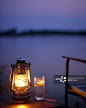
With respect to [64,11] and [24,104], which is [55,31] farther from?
[24,104]

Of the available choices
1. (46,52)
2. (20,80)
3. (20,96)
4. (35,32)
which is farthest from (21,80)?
(46,52)

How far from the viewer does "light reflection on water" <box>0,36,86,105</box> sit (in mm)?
3438

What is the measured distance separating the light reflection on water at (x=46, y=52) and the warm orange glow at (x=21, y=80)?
178 cm

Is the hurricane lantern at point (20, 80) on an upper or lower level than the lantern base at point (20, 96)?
upper

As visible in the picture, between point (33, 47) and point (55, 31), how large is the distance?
87 cm

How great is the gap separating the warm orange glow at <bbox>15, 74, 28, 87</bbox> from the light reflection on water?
1.78 m

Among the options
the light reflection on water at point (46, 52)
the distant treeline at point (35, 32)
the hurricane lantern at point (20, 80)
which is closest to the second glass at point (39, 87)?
the hurricane lantern at point (20, 80)

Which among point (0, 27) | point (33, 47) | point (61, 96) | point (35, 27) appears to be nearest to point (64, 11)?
point (35, 27)

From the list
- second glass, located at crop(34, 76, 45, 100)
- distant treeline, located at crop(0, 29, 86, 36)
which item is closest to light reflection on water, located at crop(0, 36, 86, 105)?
distant treeline, located at crop(0, 29, 86, 36)

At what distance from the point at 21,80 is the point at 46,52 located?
274 cm

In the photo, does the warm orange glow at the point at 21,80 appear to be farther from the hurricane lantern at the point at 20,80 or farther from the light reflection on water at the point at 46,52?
the light reflection on water at the point at 46,52

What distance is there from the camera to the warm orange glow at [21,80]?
4.11 feet

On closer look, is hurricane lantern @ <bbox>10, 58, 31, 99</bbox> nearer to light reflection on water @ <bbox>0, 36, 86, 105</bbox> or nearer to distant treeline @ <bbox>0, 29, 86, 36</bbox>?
light reflection on water @ <bbox>0, 36, 86, 105</bbox>

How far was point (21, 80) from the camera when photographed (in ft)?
4.13
